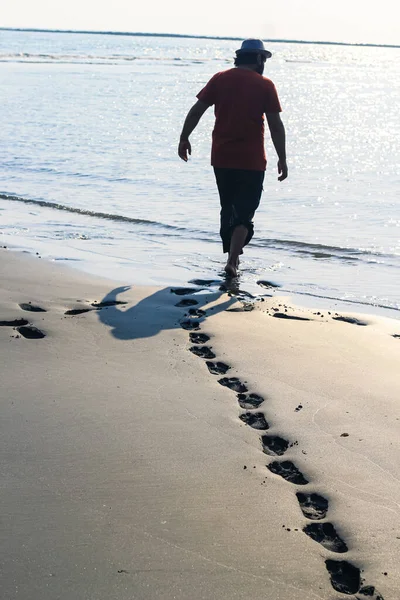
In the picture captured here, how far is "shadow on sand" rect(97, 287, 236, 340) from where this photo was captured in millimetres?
4906

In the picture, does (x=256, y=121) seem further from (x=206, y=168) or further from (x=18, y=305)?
(x=206, y=168)

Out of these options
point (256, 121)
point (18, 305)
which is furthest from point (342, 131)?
point (18, 305)

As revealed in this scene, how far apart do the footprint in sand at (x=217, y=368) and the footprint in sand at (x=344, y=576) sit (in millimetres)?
1690

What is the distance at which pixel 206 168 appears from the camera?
13.7 metres

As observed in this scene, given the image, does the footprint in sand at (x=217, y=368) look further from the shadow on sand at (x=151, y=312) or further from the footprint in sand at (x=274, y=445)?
the footprint in sand at (x=274, y=445)

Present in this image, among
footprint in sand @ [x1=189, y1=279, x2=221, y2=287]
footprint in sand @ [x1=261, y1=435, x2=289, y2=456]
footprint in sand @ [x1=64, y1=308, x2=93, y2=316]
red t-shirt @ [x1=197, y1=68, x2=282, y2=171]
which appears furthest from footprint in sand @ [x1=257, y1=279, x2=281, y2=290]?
footprint in sand @ [x1=261, y1=435, x2=289, y2=456]

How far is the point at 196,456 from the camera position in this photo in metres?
3.25

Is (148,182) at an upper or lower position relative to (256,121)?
lower

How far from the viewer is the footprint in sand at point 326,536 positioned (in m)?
2.70

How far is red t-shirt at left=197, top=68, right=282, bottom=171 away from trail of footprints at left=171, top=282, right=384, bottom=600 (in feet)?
6.31

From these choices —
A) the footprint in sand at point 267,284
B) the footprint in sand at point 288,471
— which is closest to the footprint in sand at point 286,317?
the footprint in sand at point 267,284

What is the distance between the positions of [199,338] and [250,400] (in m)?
0.98

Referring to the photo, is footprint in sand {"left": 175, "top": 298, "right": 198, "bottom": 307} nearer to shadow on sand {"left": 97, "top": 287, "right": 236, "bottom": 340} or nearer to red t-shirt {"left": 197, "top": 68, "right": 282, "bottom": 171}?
shadow on sand {"left": 97, "top": 287, "right": 236, "bottom": 340}

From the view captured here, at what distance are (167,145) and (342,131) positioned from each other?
18.7 ft
